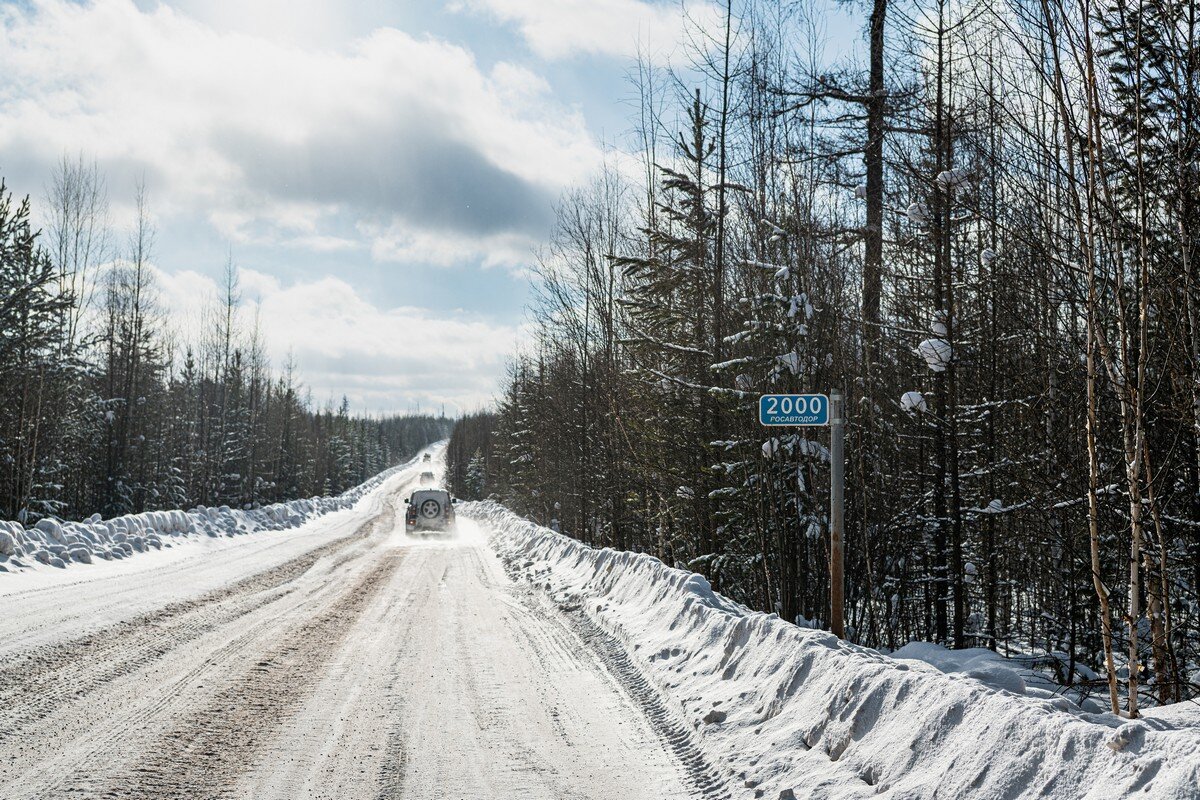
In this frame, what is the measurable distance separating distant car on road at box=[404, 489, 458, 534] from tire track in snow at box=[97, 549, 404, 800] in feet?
69.4

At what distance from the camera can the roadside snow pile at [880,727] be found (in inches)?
124

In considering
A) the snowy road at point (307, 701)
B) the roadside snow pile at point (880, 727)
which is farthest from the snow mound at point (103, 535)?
the roadside snow pile at point (880, 727)

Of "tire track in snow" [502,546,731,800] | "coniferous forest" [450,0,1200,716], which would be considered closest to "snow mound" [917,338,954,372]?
"coniferous forest" [450,0,1200,716]

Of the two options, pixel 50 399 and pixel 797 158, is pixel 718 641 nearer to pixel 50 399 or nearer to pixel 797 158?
pixel 797 158

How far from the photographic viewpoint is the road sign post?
23.0ft

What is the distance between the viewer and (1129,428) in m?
4.14

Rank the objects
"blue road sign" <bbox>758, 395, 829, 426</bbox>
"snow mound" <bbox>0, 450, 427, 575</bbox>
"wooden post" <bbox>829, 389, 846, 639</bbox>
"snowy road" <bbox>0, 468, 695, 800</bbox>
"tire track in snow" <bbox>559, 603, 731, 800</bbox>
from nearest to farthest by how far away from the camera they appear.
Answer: "snowy road" <bbox>0, 468, 695, 800</bbox>, "tire track in snow" <bbox>559, 603, 731, 800</bbox>, "wooden post" <bbox>829, 389, 846, 639</bbox>, "blue road sign" <bbox>758, 395, 829, 426</bbox>, "snow mound" <bbox>0, 450, 427, 575</bbox>

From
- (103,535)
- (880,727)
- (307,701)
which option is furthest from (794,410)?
(103,535)

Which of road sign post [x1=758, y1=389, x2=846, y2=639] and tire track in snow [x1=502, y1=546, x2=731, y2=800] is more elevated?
road sign post [x1=758, y1=389, x2=846, y2=639]

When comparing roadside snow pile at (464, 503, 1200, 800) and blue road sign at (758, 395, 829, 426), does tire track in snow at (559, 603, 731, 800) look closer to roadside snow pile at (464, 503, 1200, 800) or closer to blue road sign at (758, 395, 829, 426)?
roadside snow pile at (464, 503, 1200, 800)

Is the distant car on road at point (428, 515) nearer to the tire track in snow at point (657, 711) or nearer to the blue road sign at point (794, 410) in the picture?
the tire track in snow at point (657, 711)

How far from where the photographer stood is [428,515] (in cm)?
2995

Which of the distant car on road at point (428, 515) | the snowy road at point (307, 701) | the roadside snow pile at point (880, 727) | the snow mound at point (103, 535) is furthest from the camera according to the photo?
the distant car on road at point (428, 515)

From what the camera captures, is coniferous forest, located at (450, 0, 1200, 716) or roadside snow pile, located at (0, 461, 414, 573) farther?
roadside snow pile, located at (0, 461, 414, 573)
